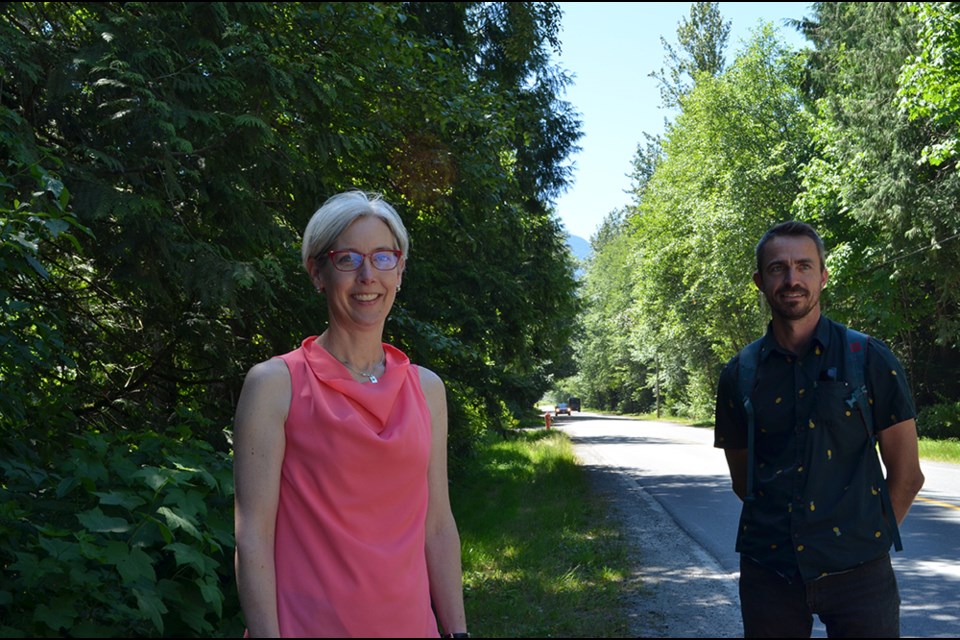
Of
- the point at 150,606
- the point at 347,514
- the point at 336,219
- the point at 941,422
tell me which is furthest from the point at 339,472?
the point at 941,422

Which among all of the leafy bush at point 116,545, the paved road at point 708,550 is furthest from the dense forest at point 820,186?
the leafy bush at point 116,545

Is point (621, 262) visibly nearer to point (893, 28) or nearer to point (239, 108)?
point (893, 28)

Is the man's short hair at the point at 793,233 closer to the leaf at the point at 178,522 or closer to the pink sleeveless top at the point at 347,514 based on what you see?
the pink sleeveless top at the point at 347,514

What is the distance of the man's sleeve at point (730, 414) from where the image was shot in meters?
3.66

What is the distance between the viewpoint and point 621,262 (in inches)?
3260

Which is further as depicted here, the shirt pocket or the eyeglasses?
the shirt pocket

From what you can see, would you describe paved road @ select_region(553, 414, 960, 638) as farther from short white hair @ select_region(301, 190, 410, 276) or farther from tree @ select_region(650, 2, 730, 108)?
tree @ select_region(650, 2, 730, 108)

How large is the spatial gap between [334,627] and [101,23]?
564cm

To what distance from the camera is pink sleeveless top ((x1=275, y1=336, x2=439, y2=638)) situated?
2.19 m

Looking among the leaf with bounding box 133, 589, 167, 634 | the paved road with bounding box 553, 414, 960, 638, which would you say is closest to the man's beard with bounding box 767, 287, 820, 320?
the leaf with bounding box 133, 589, 167, 634

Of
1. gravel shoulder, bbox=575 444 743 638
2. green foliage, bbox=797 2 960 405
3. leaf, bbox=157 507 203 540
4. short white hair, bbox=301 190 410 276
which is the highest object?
green foliage, bbox=797 2 960 405

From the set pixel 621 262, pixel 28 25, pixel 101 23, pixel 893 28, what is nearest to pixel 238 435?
pixel 101 23

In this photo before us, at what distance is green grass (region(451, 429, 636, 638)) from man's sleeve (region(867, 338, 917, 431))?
3.86m

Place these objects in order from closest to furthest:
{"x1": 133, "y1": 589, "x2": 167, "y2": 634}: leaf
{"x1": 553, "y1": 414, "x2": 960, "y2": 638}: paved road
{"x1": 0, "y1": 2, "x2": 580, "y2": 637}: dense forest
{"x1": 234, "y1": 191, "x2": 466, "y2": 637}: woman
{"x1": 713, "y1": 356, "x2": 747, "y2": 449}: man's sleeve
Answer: {"x1": 234, "y1": 191, "x2": 466, "y2": 637}: woman < {"x1": 133, "y1": 589, "x2": 167, "y2": 634}: leaf < {"x1": 713, "y1": 356, "x2": 747, "y2": 449}: man's sleeve < {"x1": 0, "y1": 2, "x2": 580, "y2": 637}: dense forest < {"x1": 553, "y1": 414, "x2": 960, "y2": 638}: paved road
